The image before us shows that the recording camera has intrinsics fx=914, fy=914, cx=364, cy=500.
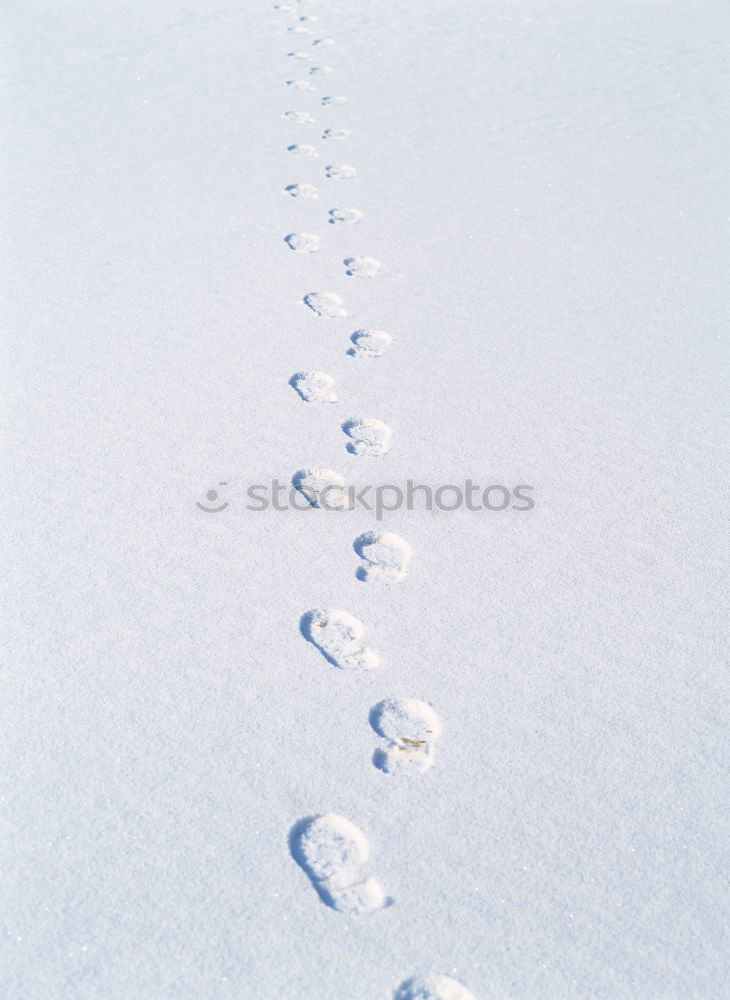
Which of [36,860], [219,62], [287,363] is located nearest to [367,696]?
[36,860]

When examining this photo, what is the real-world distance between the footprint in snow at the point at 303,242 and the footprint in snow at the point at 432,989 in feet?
6.47

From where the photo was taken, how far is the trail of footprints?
1.12 meters

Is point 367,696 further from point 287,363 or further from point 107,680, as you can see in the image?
point 287,363

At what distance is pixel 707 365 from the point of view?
7.00ft

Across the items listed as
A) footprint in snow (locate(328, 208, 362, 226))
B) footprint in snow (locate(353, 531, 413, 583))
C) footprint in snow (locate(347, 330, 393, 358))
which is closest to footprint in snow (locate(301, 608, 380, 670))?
footprint in snow (locate(353, 531, 413, 583))

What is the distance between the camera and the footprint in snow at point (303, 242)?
8.41 ft

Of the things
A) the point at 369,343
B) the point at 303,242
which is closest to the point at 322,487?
the point at 369,343

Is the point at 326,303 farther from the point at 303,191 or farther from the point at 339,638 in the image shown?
the point at 339,638

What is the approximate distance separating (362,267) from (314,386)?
0.62 meters

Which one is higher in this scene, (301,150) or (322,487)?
(301,150)

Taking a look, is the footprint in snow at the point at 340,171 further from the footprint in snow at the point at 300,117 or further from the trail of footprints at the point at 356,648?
the footprint in snow at the point at 300,117

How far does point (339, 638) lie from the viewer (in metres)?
1.45

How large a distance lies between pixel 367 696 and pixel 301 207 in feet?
6.12

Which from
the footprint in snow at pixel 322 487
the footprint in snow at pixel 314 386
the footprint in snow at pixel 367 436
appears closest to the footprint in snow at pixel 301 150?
the footprint in snow at pixel 314 386
